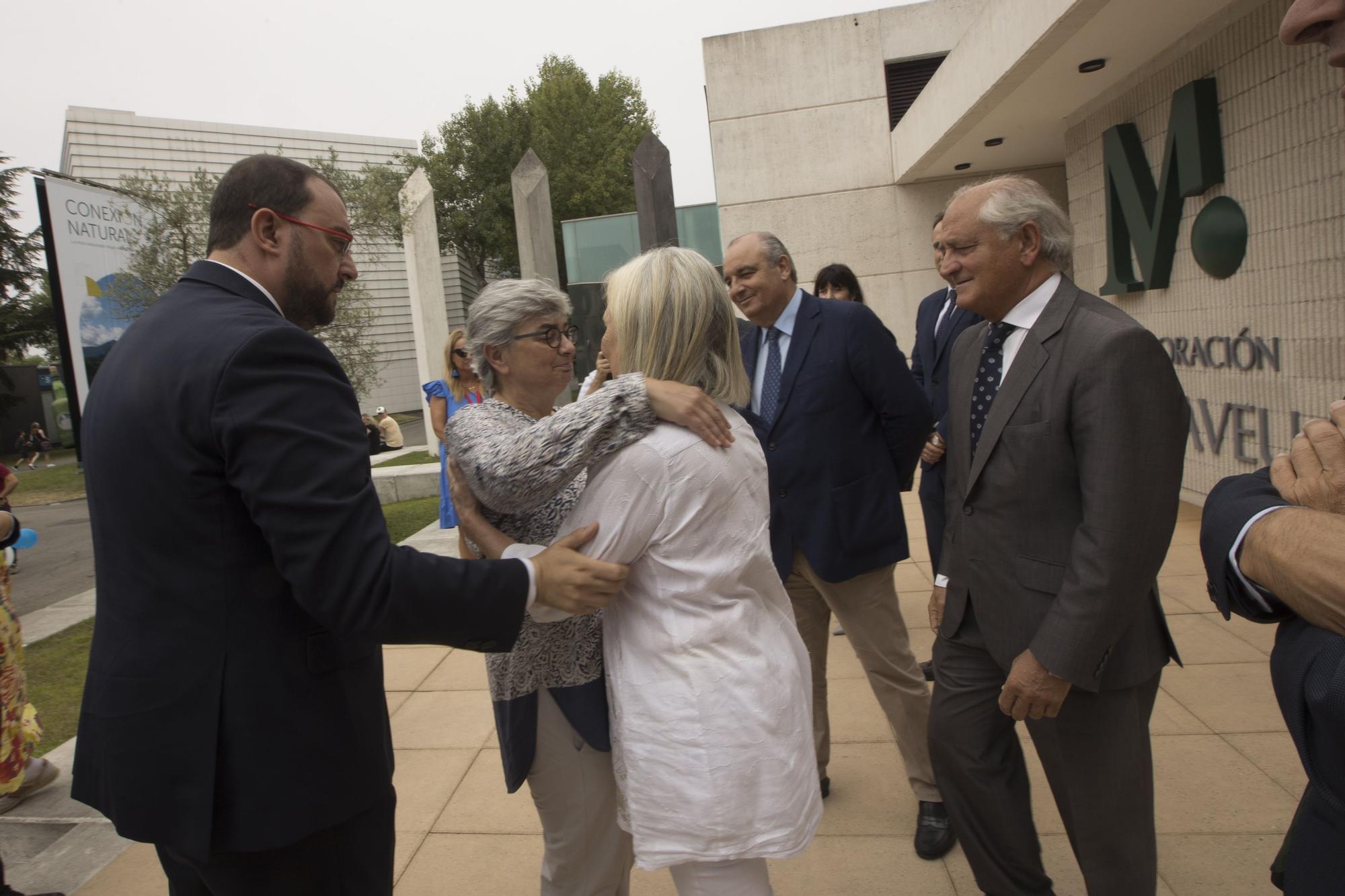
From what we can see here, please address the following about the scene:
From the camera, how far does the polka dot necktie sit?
228 centimetres

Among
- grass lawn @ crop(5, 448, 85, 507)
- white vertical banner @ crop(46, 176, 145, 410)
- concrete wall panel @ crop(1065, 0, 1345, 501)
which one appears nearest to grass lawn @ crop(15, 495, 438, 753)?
white vertical banner @ crop(46, 176, 145, 410)

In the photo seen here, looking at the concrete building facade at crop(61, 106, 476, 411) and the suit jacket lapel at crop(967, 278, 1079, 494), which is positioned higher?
the concrete building facade at crop(61, 106, 476, 411)

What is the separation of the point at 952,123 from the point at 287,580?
859 centimetres

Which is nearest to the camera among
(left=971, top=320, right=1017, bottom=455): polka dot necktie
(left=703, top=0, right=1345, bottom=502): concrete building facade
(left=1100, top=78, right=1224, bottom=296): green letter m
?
(left=971, top=320, right=1017, bottom=455): polka dot necktie

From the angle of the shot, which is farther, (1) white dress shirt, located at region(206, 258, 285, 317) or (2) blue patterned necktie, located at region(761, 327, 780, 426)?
(2) blue patterned necktie, located at region(761, 327, 780, 426)

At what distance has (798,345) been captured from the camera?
3.11 m

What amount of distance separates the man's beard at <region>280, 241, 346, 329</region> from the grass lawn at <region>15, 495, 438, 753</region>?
269 cm

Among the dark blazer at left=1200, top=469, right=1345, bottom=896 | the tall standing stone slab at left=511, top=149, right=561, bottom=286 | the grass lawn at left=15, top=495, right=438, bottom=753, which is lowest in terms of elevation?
the grass lawn at left=15, top=495, right=438, bottom=753

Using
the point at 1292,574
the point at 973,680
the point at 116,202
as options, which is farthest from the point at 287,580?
the point at 116,202

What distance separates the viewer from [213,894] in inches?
63.6

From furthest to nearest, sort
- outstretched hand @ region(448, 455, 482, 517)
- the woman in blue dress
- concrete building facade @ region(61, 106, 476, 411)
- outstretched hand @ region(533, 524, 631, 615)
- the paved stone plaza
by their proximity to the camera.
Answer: concrete building facade @ region(61, 106, 476, 411) → the woman in blue dress → the paved stone plaza → outstretched hand @ region(448, 455, 482, 517) → outstretched hand @ region(533, 524, 631, 615)

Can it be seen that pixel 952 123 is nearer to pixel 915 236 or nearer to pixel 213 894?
pixel 915 236

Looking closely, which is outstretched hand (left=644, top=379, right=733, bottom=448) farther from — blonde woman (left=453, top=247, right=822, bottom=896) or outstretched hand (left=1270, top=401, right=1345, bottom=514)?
outstretched hand (left=1270, top=401, right=1345, bottom=514)

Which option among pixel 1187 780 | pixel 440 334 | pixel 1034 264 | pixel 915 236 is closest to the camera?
pixel 1034 264
